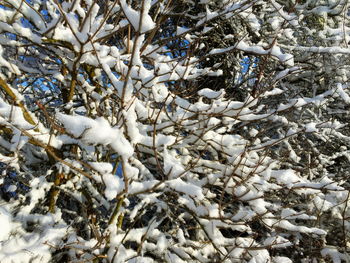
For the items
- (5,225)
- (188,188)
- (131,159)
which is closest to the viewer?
(188,188)

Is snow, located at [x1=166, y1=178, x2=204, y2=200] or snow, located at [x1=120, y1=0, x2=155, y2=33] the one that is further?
snow, located at [x1=166, y1=178, x2=204, y2=200]

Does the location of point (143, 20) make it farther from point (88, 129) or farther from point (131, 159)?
point (131, 159)

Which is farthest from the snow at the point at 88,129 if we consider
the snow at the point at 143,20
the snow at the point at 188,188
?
the snow at the point at 188,188

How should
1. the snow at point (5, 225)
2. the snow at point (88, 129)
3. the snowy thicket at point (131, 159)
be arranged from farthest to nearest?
the snow at point (5, 225)
the snowy thicket at point (131, 159)
the snow at point (88, 129)

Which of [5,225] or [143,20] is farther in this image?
[5,225]

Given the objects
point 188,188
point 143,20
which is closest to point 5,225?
point 188,188

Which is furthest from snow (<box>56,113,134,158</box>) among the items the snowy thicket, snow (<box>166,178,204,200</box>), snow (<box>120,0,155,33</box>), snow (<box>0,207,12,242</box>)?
snow (<box>0,207,12,242</box>)

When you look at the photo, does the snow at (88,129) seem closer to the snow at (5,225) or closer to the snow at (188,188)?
the snow at (188,188)

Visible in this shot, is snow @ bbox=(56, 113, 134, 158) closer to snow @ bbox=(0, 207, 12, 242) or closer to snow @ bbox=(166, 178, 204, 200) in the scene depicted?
snow @ bbox=(166, 178, 204, 200)

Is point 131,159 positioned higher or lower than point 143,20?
lower

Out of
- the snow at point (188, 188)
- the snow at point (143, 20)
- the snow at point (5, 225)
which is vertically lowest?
the snow at point (5, 225)

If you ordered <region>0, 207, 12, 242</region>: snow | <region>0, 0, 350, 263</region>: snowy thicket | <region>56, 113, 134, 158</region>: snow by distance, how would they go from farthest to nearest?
1. <region>0, 207, 12, 242</region>: snow
2. <region>0, 0, 350, 263</region>: snowy thicket
3. <region>56, 113, 134, 158</region>: snow

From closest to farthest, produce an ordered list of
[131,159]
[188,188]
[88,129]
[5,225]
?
1. [88,129]
2. [188,188]
3. [5,225]
4. [131,159]

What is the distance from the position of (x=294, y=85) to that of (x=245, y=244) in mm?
3064
